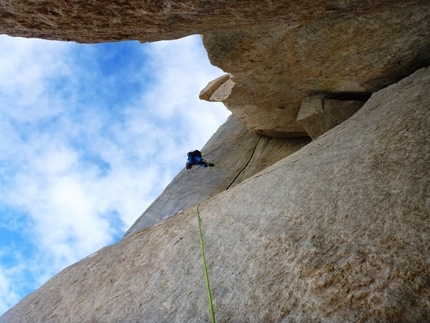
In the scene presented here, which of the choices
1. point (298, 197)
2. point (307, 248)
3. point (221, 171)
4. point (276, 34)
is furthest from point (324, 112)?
point (307, 248)

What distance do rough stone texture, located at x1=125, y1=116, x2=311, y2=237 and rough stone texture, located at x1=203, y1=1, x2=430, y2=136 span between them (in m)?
2.41

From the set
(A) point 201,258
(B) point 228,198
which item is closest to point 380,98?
(B) point 228,198

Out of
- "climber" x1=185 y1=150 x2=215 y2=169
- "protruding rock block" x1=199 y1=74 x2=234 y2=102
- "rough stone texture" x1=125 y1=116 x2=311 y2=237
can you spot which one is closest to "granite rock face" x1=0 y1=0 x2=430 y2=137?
"protruding rock block" x1=199 y1=74 x2=234 y2=102

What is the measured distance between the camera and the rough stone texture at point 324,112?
9.10 meters

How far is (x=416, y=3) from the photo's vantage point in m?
5.95

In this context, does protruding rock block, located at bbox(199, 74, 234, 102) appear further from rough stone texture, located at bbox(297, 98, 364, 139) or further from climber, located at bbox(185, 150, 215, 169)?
rough stone texture, located at bbox(297, 98, 364, 139)

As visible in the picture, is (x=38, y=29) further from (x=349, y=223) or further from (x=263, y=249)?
(x=349, y=223)

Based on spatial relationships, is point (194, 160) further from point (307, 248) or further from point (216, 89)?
point (307, 248)

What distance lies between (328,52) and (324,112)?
2.08 metres

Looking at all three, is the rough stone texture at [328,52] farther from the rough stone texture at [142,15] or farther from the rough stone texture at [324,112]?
the rough stone texture at [142,15]

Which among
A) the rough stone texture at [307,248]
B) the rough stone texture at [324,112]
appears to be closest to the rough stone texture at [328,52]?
the rough stone texture at [324,112]

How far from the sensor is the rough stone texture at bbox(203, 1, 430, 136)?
6488 mm

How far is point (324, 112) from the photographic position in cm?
932

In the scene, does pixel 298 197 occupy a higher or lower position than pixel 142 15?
lower
